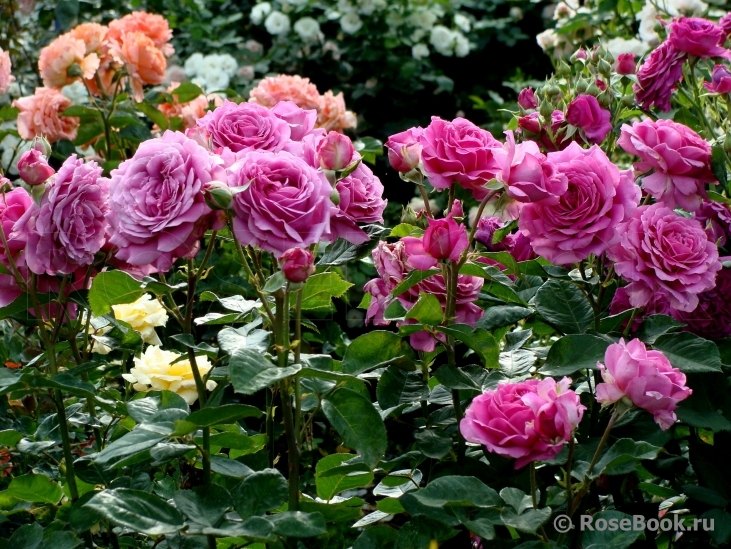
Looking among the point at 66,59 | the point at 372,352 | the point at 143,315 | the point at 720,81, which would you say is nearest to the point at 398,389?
the point at 372,352

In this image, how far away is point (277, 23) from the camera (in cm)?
427

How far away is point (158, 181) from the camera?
3.35ft

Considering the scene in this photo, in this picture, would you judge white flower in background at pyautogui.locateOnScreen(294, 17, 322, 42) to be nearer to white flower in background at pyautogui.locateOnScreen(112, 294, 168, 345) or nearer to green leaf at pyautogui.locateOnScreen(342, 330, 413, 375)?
white flower in background at pyautogui.locateOnScreen(112, 294, 168, 345)

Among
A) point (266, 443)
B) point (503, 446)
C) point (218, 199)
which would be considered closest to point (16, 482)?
point (266, 443)

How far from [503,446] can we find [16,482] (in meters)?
0.68

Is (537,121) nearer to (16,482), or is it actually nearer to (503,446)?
(503,446)

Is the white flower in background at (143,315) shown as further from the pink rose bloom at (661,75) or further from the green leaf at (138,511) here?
the pink rose bloom at (661,75)

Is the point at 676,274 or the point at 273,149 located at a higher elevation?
the point at 273,149

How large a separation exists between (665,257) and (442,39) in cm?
336

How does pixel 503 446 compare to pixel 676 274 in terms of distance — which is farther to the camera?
pixel 676 274

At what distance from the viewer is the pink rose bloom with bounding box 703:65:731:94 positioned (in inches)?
57.0

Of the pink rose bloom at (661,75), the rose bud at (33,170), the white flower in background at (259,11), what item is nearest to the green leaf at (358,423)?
the rose bud at (33,170)

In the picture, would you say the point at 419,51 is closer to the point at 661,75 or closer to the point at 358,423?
the point at 661,75

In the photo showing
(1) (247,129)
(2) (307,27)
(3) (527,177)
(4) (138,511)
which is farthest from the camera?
(2) (307,27)
